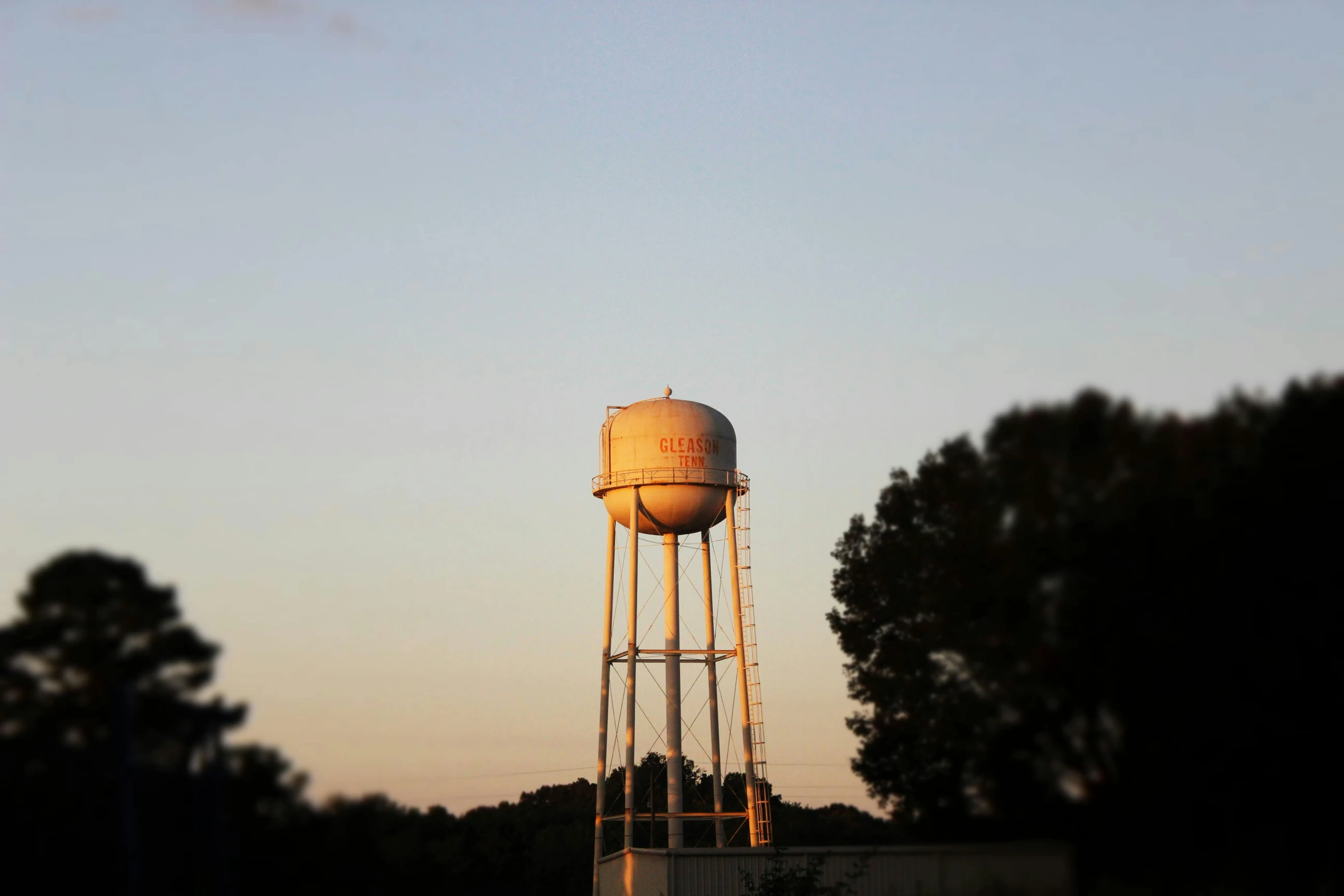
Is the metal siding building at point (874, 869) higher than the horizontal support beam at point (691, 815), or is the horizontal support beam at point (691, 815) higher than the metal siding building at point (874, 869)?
the horizontal support beam at point (691, 815)

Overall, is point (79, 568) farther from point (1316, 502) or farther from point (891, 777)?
point (891, 777)

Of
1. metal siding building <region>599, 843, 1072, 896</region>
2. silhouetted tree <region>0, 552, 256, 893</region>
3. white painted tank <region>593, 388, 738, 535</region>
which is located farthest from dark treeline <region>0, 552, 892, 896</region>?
white painted tank <region>593, 388, 738, 535</region>

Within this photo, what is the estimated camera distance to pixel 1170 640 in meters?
23.0

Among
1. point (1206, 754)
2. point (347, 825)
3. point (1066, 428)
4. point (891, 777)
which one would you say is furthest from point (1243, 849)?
point (891, 777)

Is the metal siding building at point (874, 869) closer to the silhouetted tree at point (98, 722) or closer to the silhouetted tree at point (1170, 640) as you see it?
the silhouetted tree at point (1170, 640)

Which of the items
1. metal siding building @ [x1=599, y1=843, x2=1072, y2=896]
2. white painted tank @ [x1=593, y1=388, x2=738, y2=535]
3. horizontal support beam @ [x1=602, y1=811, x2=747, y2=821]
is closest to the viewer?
metal siding building @ [x1=599, y1=843, x2=1072, y2=896]

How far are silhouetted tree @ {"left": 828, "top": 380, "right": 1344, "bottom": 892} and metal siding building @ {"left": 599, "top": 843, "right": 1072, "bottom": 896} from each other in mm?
482

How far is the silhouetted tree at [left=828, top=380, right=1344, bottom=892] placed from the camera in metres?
21.9

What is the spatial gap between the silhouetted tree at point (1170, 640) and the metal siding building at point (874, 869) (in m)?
0.48

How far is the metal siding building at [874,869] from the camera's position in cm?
2414

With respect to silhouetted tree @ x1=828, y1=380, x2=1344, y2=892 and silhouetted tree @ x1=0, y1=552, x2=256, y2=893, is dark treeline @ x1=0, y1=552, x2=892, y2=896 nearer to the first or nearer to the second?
silhouetted tree @ x1=0, y1=552, x2=256, y2=893

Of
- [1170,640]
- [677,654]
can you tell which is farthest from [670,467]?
[1170,640]

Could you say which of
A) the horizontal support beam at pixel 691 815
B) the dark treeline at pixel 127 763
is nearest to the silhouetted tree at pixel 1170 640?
the dark treeline at pixel 127 763

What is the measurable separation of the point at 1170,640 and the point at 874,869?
1489 cm
